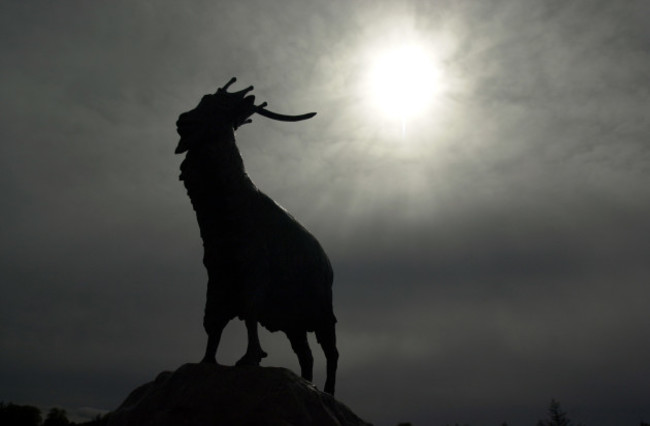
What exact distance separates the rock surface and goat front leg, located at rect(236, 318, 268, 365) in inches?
20.3

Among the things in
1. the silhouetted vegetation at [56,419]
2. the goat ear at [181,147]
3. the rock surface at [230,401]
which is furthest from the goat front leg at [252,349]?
the silhouetted vegetation at [56,419]

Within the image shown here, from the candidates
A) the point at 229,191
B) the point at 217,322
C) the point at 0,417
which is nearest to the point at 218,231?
the point at 229,191

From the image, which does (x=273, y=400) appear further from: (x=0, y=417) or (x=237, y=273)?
(x=0, y=417)

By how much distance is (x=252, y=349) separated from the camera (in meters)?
7.23

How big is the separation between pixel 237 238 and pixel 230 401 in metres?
2.12

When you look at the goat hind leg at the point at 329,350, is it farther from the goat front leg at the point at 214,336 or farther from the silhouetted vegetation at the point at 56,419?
the silhouetted vegetation at the point at 56,419

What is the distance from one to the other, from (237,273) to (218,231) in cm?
59

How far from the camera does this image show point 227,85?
8.43 meters

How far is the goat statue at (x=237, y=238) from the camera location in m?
7.57

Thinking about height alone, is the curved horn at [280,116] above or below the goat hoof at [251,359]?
above

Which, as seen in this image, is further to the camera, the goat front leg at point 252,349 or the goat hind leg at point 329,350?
the goat hind leg at point 329,350

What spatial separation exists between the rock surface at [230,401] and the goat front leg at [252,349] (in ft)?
1.69

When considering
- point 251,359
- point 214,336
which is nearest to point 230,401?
point 251,359

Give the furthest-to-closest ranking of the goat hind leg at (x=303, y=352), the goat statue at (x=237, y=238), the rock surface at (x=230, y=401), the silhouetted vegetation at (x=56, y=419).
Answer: the silhouetted vegetation at (x=56, y=419), the goat hind leg at (x=303, y=352), the goat statue at (x=237, y=238), the rock surface at (x=230, y=401)
